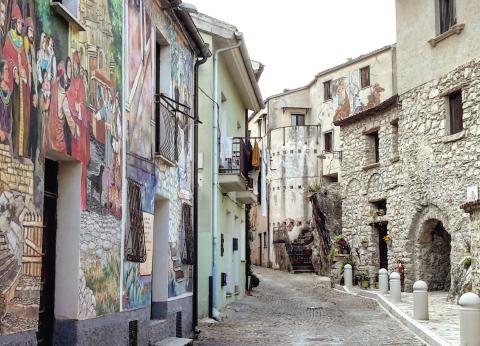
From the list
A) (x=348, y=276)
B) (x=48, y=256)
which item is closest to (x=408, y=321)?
(x=48, y=256)

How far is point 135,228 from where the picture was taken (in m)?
9.55

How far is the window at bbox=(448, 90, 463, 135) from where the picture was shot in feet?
66.0

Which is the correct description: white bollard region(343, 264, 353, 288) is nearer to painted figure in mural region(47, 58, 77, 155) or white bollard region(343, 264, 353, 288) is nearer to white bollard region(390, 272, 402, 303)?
white bollard region(390, 272, 402, 303)

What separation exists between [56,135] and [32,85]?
2.24ft

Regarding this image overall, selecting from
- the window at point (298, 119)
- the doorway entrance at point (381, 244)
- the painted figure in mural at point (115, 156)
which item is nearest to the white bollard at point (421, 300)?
the painted figure in mural at point (115, 156)

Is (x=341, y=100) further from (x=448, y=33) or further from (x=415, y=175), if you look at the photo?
(x=448, y=33)

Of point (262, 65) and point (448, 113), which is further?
point (262, 65)

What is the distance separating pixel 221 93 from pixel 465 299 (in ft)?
32.7

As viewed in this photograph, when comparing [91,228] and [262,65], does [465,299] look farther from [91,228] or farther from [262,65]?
[262,65]

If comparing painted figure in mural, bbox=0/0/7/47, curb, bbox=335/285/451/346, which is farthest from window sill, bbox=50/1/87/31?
curb, bbox=335/285/451/346

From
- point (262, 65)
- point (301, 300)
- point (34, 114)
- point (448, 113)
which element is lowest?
point (301, 300)

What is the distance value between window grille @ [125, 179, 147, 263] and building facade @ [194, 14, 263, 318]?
224 inches

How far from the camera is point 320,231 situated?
118 ft

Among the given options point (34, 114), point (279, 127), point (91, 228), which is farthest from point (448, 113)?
point (279, 127)
